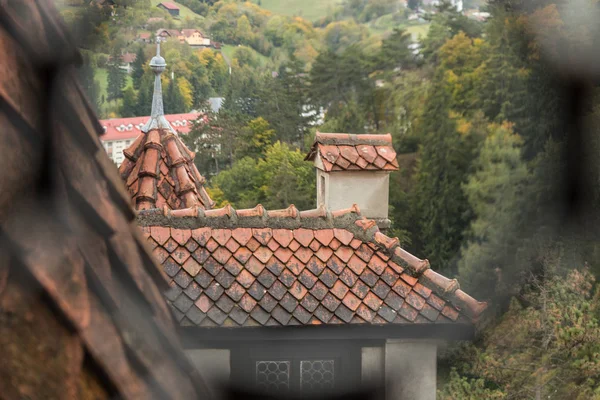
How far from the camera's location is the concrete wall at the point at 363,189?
5.09m

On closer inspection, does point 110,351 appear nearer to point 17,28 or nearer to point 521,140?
point 17,28

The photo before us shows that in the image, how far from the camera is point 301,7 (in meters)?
71.9

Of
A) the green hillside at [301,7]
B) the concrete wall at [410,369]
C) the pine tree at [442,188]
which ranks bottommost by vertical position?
the pine tree at [442,188]

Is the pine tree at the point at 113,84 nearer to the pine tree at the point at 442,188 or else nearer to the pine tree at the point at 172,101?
the pine tree at the point at 172,101

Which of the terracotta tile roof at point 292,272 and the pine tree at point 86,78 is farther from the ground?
the pine tree at point 86,78

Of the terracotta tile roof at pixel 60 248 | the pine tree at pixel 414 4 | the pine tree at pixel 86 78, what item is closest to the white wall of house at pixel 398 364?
the pine tree at pixel 86 78

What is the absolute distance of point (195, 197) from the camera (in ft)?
18.3

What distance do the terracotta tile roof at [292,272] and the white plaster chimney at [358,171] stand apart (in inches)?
32.5

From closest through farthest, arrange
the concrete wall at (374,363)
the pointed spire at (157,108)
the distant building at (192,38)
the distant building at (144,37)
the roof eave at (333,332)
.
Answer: the roof eave at (333,332), the concrete wall at (374,363), the distant building at (144,37), the pointed spire at (157,108), the distant building at (192,38)

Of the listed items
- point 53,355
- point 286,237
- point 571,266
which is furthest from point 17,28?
point 571,266

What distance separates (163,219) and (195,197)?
4.72 ft

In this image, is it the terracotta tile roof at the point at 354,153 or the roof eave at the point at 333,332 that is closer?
the roof eave at the point at 333,332

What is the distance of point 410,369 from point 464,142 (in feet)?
88.5

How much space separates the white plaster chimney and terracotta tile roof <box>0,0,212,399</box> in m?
4.41
